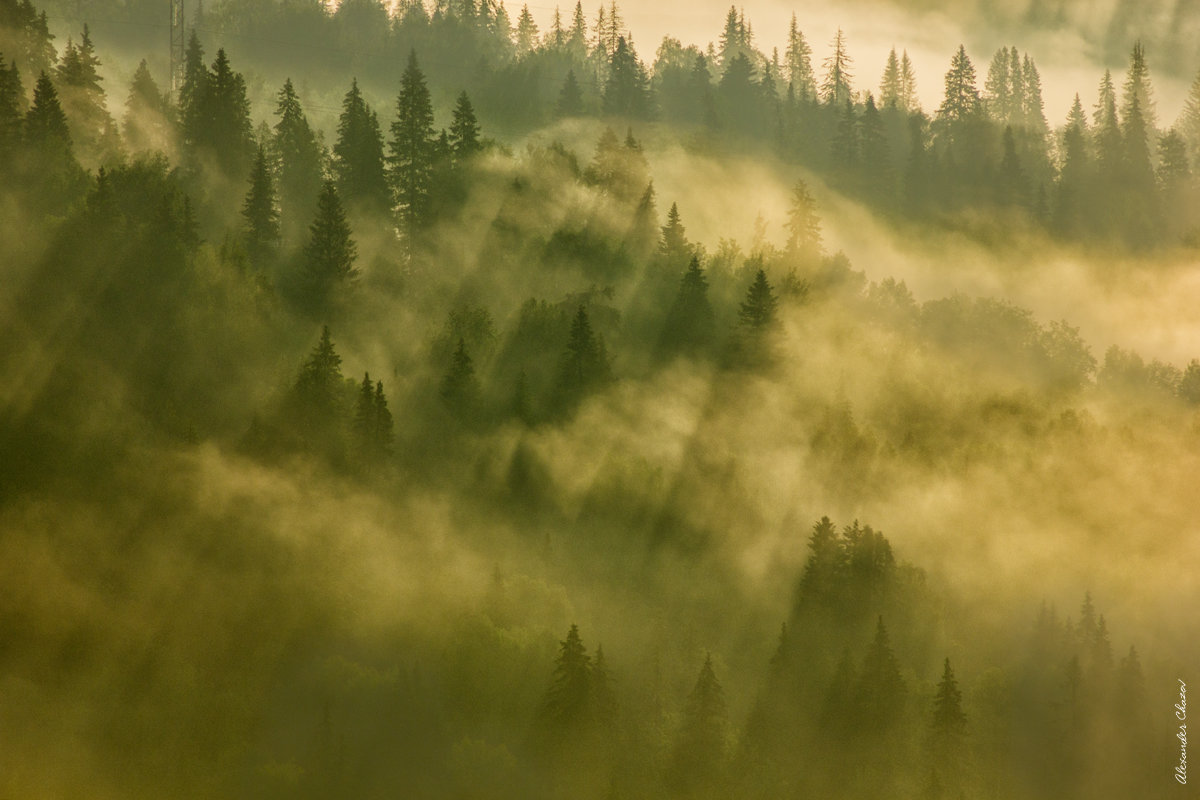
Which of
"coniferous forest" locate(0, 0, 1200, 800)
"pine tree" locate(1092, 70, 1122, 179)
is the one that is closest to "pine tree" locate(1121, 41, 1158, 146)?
"pine tree" locate(1092, 70, 1122, 179)

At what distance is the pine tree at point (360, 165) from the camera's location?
100m

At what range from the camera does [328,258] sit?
9069cm

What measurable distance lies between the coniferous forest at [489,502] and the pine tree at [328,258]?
0.81 ft

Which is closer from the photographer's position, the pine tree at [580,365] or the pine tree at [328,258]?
the pine tree at [328,258]

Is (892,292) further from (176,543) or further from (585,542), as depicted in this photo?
(176,543)

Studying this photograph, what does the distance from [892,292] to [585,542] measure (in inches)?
2333

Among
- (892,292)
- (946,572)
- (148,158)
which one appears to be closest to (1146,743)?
(946,572)

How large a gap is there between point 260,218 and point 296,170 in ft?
29.9

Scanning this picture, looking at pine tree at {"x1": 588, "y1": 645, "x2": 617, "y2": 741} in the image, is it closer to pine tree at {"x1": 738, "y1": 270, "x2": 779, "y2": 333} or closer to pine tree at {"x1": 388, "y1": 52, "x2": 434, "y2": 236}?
pine tree at {"x1": 738, "y1": 270, "x2": 779, "y2": 333}

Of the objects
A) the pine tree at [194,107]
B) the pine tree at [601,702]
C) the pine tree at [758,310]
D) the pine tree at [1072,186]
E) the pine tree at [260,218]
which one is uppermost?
the pine tree at [194,107]

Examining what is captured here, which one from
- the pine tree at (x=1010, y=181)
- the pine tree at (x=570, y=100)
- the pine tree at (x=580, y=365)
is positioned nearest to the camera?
the pine tree at (x=580, y=365)

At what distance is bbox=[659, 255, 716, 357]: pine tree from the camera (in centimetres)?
10506

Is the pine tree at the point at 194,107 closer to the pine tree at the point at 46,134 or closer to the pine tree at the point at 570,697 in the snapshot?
the pine tree at the point at 46,134

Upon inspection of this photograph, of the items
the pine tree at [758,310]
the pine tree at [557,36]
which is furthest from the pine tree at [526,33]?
the pine tree at [758,310]
